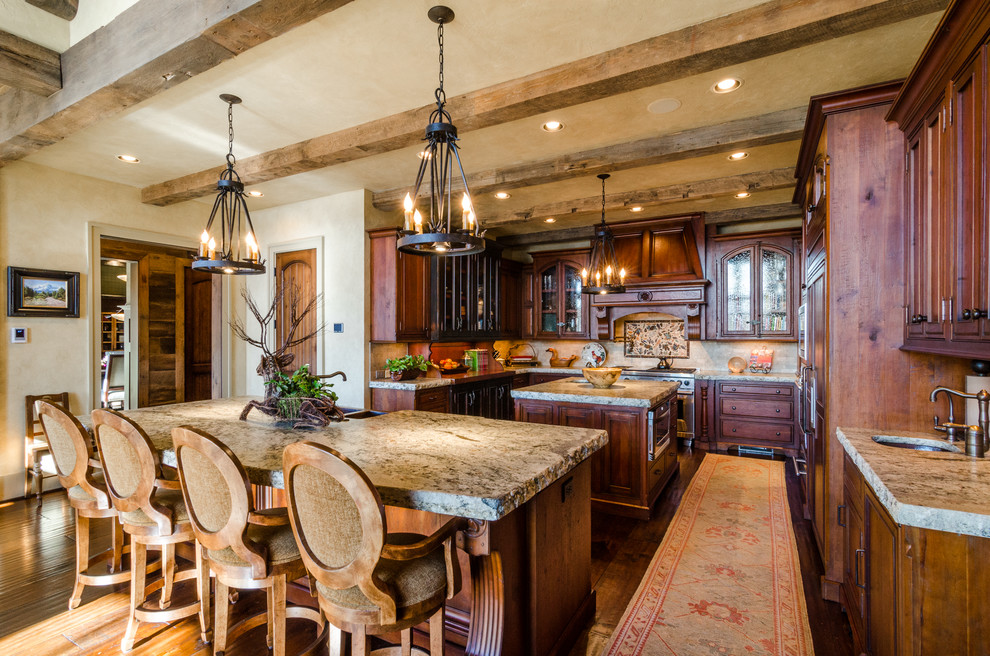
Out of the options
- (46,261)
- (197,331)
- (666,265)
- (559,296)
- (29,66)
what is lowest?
(197,331)

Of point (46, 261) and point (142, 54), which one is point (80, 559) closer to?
point (142, 54)

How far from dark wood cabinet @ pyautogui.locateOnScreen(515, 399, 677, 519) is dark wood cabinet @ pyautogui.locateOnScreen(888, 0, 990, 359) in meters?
1.79

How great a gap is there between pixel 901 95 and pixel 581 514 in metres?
2.35

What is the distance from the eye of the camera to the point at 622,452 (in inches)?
144

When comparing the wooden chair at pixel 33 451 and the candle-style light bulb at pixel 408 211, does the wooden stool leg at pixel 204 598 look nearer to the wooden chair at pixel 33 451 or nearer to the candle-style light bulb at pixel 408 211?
the candle-style light bulb at pixel 408 211

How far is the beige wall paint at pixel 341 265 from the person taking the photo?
16.7 ft

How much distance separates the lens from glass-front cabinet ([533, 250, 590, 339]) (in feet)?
23.1

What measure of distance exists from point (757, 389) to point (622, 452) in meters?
2.86

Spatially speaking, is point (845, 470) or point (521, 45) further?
point (521, 45)

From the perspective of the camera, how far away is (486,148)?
3965 mm

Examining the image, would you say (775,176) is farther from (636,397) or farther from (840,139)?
(636,397)

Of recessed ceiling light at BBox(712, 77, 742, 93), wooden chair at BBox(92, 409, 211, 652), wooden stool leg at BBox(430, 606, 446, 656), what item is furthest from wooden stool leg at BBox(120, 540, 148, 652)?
recessed ceiling light at BBox(712, 77, 742, 93)

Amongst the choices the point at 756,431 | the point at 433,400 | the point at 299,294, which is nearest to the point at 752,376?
the point at 756,431

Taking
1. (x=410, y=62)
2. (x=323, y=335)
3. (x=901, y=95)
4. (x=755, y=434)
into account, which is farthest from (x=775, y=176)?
(x=323, y=335)
